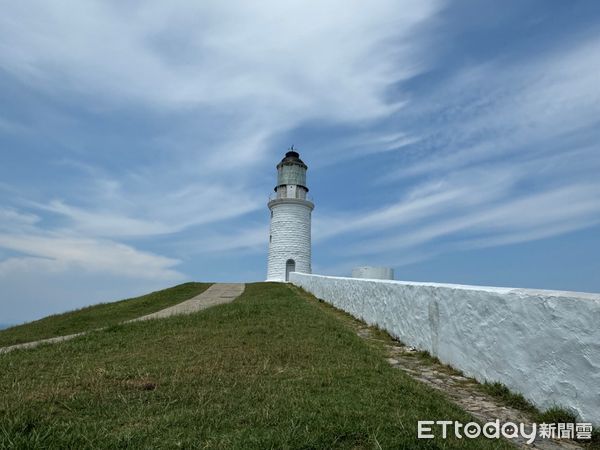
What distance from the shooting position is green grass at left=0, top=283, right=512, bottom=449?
11.9 ft

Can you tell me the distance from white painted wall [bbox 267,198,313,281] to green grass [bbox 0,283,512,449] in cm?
2662

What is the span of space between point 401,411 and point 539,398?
6.21 feet

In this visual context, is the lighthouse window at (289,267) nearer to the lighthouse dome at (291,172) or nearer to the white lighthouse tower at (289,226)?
the white lighthouse tower at (289,226)

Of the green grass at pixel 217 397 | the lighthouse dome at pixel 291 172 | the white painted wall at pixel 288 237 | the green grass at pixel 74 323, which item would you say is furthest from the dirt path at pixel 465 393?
the lighthouse dome at pixel 291 172

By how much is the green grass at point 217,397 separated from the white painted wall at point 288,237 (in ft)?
87.3

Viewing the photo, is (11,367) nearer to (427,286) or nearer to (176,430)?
(176,430)

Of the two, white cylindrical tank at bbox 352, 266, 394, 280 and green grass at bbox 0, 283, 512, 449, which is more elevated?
white cylindrical tank at bbox 352, 266, 394, 280

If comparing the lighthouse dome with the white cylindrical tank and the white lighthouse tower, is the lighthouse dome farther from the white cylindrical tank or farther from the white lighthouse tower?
the white cylindrical tank

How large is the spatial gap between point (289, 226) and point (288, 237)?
0.92m

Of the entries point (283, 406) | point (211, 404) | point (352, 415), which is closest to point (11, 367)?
point (211, 404)

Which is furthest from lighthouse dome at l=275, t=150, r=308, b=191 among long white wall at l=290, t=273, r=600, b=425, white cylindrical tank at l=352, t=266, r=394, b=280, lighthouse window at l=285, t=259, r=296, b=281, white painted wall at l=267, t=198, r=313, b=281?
long white wall at l=290, t=273, r=600, b=425

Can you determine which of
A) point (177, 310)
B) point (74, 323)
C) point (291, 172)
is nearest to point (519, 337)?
point (177, 310)

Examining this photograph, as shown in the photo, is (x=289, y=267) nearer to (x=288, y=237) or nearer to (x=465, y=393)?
(x=288, y=237)

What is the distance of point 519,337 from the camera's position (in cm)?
541
